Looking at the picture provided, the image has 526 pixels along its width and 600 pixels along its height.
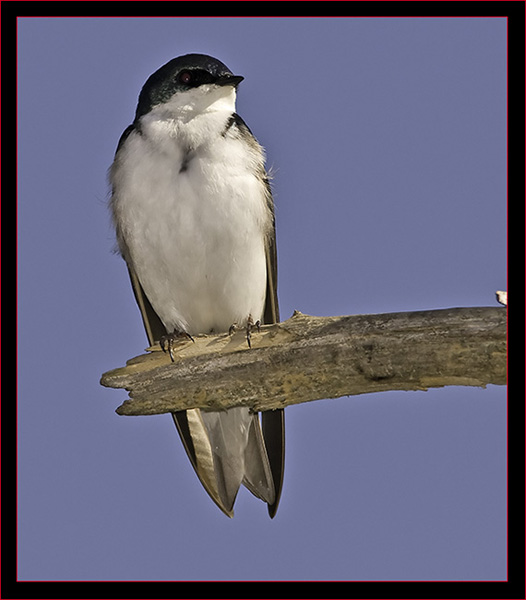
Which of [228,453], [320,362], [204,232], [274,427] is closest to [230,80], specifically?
[204,232]

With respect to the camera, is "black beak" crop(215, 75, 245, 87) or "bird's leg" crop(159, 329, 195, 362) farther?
"black beak" crop(215, 75, 245, 87)

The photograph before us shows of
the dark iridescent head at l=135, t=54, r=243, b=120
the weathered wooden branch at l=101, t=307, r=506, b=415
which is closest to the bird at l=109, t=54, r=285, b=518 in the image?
the dark iridescent head at l=135, t=54, r=243, b=120

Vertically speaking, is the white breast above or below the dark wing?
above

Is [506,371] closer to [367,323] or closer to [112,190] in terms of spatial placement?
[367,323]

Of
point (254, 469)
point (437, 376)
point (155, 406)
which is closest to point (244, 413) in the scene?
point (254, 469)

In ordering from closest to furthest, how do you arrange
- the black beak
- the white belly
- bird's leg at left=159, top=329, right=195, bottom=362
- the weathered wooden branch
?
the weathered wooden branch, bird's leg at left=159, top=329, right=195, bottom=362, the white belly, the black beak

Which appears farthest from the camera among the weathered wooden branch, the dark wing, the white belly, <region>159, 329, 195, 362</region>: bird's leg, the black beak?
the dark wing

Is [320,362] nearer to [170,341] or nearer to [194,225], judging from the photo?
[170,341]

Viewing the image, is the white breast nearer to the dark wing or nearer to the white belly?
the white belly
